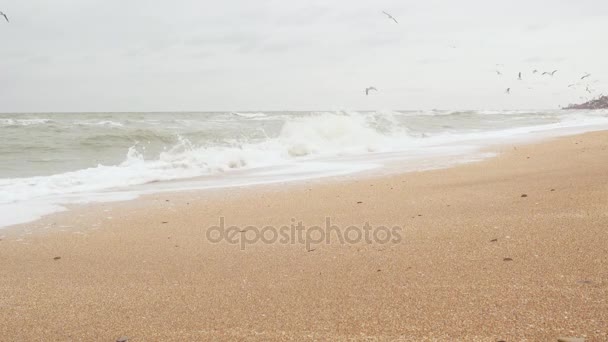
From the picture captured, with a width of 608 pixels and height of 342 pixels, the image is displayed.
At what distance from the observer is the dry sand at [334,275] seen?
190cm

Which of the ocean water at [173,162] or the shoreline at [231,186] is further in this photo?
the ocean water at [173,162]

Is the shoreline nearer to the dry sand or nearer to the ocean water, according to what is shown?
the ocean water

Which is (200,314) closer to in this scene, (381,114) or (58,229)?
(58,229)

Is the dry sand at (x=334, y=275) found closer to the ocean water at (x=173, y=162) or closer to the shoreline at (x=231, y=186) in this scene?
the shoreline at (x=231, y=186)

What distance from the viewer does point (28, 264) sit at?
9.98 ft

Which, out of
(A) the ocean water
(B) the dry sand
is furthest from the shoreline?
(B) the dry sand

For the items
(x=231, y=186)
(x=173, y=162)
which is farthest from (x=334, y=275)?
(x=173, y=162)

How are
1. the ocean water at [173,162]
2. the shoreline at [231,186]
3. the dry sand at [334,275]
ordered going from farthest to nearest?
the ocean water at [173,162] < the shoreline at [231,186] < the dry sand at [334,275]

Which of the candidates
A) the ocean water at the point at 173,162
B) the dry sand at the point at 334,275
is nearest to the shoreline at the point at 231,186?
the ocean water at the point at 173,162

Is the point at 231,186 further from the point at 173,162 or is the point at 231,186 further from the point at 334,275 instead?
the point at 334,275

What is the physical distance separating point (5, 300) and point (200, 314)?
1.04 m

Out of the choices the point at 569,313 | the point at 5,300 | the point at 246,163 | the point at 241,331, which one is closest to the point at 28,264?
the point at 5,300

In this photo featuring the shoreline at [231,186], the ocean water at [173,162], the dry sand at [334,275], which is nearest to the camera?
the dry sand at [334,275]

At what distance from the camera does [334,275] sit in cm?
251
